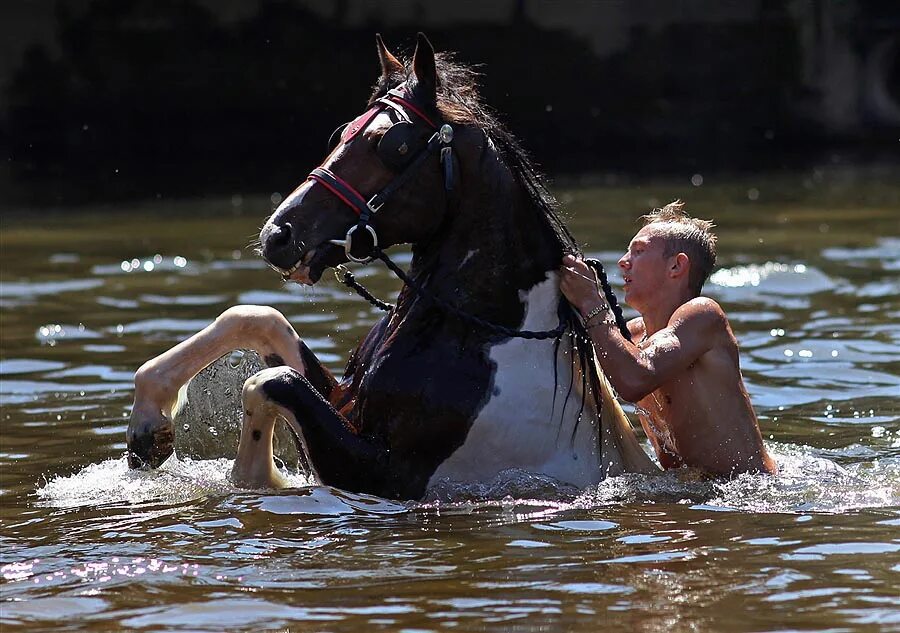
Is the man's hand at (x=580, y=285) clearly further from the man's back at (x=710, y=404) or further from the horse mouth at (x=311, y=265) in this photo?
the horse mouth at (x=311, y=265)

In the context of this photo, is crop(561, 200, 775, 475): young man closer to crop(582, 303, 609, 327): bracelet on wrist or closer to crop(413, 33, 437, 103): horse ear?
crop(582, 303, 609, 327): bracelet on wrist

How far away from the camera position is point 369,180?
5.46 meters

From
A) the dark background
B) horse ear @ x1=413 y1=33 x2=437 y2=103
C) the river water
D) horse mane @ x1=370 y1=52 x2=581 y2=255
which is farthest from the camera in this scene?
the dark background

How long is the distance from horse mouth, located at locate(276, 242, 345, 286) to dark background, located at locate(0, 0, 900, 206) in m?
13.0

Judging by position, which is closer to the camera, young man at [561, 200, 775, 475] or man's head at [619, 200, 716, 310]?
young man at [561, 200, 775, 475]

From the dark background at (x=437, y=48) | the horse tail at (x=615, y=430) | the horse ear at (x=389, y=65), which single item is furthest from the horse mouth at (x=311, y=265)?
the dark background at (x=437, y=48)

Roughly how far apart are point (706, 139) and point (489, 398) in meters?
15.7

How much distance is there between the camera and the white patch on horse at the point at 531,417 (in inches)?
219

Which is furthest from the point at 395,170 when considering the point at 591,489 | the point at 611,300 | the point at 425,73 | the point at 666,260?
the point at 591,489

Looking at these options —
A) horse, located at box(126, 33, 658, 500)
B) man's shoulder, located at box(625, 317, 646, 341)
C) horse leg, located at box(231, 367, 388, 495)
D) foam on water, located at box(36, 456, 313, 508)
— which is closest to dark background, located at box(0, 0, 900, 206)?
man's shoulder, located at box(625, 317, 646, 341)

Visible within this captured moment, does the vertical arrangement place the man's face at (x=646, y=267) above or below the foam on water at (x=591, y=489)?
above

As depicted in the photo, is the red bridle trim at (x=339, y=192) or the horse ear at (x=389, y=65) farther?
the horse ear at (x=389, y=65)

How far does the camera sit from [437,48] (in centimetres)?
1945

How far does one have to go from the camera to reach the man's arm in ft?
18.4
